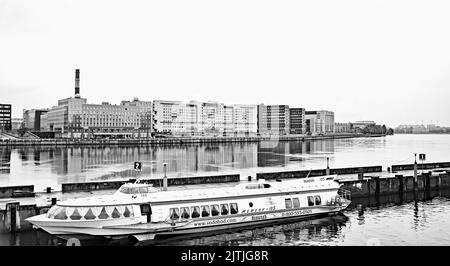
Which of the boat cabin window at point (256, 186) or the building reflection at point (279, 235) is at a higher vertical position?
the boat cabin window at point (256, 186)

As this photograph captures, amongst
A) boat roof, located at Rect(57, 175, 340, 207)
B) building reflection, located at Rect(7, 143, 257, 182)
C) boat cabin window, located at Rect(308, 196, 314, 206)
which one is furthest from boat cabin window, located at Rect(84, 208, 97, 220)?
building reflection, located at Rect(7, 143, 257, 182)

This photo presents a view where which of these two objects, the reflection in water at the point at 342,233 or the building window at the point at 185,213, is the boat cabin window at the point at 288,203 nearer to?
the reflection in water at the point at 342,233

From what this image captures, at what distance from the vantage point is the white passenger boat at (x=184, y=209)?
24.4 metres

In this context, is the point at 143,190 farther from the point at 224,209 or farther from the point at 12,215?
the point at 12,215

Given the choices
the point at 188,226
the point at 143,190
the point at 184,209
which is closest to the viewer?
the point at 143,190

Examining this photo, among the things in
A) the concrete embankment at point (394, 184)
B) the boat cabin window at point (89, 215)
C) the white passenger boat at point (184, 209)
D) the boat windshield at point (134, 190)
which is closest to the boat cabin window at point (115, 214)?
the white passenger boat at point (184, 209)

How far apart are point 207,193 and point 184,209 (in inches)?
86.3

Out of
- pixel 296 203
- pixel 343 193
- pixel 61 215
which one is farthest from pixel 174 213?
pixel 343 193

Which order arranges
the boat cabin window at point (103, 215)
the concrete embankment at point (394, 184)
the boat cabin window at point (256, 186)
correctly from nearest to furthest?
the boat cabin window at point (103, 215) < the boat cabin window at point (256, 186) < the concrete embankment at point (394, 184)

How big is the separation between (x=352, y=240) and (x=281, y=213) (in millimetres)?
5456

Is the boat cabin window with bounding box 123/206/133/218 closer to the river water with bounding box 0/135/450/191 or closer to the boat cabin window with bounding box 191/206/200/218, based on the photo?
the boat cabin window with bounding box 191/206/200/218

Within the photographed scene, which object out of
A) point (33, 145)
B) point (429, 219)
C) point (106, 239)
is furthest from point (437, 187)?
point (33, 145)

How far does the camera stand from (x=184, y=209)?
27.0m
